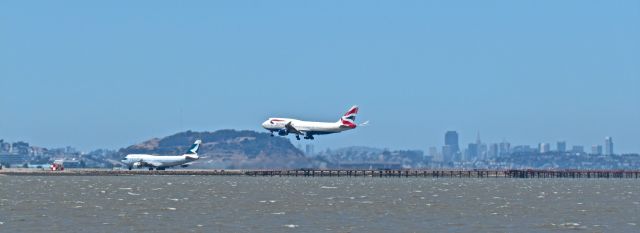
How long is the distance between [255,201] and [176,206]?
12.5 metres

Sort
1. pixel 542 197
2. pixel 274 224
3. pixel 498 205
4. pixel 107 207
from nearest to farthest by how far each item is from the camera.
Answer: pixel 274 224 < pixel 107 207 < pixel 498 205 < pixel 542 197

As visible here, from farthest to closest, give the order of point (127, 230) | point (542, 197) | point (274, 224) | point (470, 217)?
point (542, 197), point (470, 217), point (274, 224), point (127, 230)

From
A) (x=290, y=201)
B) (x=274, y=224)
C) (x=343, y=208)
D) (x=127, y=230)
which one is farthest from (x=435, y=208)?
(x=127, y=230)

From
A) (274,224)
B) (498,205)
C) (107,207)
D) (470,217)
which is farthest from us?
(498,205)

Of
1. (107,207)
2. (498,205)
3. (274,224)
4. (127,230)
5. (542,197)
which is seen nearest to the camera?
(127,230)

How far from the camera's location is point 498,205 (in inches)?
4621

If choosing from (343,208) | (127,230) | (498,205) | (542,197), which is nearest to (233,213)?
(343,208)

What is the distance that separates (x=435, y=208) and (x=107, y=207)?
27323 mm

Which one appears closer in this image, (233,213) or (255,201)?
(233,213)

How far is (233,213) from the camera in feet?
330

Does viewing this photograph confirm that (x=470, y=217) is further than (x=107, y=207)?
No

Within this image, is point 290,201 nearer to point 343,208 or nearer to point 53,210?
point 343,208

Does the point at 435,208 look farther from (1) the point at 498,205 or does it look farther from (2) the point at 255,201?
(2) the point at 255,201

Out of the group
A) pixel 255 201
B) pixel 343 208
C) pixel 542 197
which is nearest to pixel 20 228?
pixel 343 208
